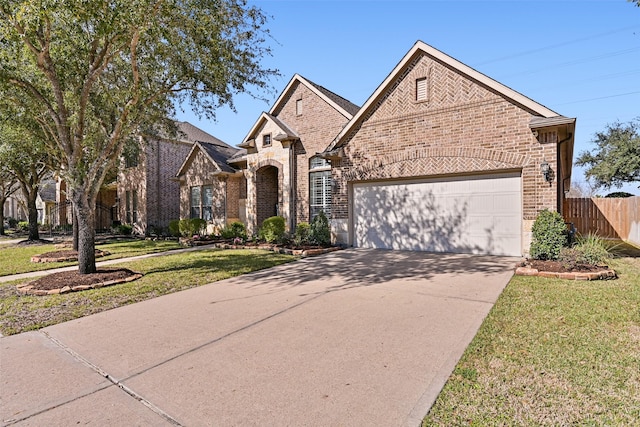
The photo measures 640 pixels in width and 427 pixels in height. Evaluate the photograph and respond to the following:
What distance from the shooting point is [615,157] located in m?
25.1

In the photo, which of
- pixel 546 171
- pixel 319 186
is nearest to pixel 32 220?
pixel 319 186

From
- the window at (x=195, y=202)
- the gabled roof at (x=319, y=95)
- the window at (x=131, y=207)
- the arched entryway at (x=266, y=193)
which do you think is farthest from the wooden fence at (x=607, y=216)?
the window at (x=131, y=207)

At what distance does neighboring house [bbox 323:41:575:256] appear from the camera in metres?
9.27

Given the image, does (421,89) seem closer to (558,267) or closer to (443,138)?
(443,138)

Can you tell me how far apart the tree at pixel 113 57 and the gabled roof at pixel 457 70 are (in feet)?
12.4

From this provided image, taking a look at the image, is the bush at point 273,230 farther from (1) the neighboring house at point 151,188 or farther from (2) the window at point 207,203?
(1) the neighboring house at point 151,188

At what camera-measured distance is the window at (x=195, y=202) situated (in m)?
20.0

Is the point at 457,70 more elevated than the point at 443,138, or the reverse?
the point at 457,70

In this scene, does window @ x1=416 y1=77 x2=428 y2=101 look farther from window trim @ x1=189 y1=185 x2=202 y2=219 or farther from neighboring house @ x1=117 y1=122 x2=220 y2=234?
neighboring house @ x1=117 y1=122 x2=220 y2=234

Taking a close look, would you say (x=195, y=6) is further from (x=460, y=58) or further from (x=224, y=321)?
(x=460, y=58)

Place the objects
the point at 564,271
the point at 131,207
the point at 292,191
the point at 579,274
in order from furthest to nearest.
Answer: the point at 131,207, the point at 292,191, the point at 564,271, the point at 579,274

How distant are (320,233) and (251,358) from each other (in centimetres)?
902

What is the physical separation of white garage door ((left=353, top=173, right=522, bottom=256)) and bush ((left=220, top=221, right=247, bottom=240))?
591 centimetres

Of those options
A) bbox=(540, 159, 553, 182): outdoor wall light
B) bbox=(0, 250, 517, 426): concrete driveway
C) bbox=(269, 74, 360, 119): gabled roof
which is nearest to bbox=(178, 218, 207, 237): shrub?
bbox=(269, 74, 360, 119): gabled roof
